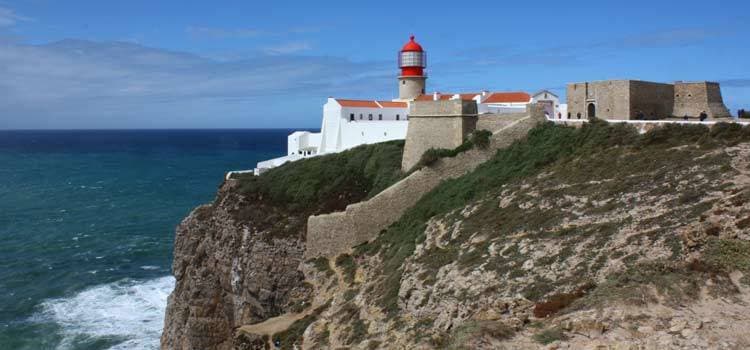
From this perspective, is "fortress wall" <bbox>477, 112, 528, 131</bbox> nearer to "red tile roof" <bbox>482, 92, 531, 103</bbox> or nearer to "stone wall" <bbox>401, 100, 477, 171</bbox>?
"stone wall" <bbox>401, 100, 477, 171</bbox>

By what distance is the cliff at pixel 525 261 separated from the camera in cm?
1162

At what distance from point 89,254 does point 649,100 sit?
40.2m

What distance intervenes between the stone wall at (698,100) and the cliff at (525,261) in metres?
5.87

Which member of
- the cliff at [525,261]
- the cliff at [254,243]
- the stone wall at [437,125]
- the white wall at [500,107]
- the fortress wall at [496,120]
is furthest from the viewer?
the white wall at [500,107]

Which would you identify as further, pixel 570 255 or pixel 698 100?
pixel 698 100

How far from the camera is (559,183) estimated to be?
2017 cm

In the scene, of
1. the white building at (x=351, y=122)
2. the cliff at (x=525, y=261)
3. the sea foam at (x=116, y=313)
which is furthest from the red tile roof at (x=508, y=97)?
the sea foam at (x=116, y=313)

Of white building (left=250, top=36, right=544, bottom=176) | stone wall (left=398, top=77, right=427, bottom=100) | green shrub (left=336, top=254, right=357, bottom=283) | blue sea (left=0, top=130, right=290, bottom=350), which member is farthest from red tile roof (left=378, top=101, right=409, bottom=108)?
blue sea (left=0, top=130, right=290, bottom=350)

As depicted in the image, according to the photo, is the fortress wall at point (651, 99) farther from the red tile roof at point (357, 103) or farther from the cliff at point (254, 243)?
the red tile roof at point (357, 103)

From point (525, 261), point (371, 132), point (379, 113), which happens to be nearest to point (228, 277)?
point (371, 132)

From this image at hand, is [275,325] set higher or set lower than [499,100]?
lower

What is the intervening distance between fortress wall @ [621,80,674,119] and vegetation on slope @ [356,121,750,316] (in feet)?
11.1

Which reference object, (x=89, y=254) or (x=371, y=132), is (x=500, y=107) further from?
(x=89, y=254)

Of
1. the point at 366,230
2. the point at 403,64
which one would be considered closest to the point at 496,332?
the point at 366,230
